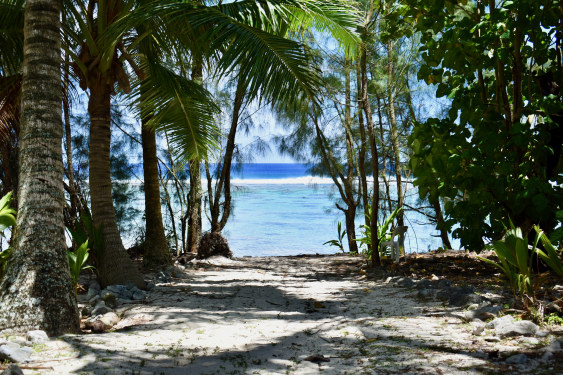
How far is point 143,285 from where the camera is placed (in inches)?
205

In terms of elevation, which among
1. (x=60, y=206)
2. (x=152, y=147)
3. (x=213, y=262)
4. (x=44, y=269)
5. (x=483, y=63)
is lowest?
(x=213, y=262)

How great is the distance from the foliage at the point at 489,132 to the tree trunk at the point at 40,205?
311 cm

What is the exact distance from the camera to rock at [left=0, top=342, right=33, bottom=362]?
8.20 feet

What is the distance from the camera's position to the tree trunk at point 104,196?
5.16 meters

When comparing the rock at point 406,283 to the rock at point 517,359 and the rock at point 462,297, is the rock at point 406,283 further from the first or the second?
the rock at point 517,359

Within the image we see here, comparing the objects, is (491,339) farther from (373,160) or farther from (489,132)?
(373,160)

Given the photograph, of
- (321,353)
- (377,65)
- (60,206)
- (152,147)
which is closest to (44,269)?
(60,206)

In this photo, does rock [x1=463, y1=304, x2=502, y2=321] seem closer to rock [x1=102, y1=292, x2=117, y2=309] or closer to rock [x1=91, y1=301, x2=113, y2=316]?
rock [x1=91, y1=301, x2=113, y2=316]

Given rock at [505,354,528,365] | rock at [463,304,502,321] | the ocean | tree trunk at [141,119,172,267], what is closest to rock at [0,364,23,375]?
rock at [505,354,528,365]

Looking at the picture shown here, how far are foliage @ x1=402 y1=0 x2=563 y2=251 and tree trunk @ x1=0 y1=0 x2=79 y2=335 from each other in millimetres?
3112

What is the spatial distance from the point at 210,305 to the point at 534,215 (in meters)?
3.09

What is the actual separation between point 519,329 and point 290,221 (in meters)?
25.6

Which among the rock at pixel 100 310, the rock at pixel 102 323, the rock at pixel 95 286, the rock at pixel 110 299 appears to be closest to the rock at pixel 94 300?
the rock at pixel 110 299

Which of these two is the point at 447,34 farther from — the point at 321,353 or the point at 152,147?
the point at 152,147
